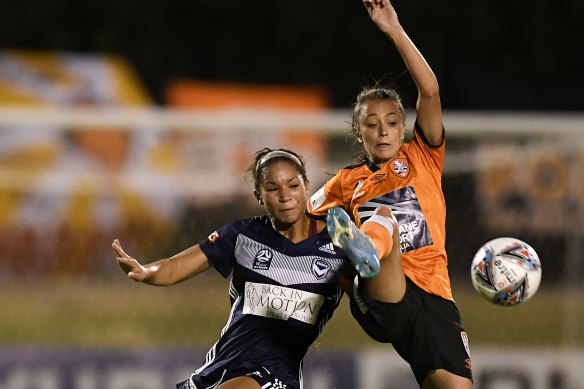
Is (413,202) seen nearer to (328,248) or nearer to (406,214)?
(406,214)

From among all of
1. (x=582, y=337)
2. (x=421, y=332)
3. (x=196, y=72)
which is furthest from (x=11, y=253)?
(x=196, y=72)

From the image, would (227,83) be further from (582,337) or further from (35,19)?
(582,337)

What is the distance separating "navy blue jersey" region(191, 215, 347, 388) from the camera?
134 inches

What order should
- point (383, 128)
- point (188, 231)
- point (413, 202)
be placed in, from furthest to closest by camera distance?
1. point (188, 231)
2. point (383, 128)
3. point (413, 202)

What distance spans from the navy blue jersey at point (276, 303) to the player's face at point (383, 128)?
43 centimetres

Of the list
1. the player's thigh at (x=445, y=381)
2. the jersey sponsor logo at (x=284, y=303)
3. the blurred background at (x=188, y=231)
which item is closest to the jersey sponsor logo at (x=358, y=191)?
the jersey sponsor logo at (x=284, y=303)

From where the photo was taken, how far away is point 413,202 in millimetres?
3521

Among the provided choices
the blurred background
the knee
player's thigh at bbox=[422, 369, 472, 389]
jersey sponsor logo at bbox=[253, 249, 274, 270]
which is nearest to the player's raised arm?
the knee

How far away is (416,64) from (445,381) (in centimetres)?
125

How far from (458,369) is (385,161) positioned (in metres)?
0.94

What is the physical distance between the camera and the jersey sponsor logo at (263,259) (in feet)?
11.5

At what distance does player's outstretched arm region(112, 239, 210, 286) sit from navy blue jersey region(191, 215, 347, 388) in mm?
54

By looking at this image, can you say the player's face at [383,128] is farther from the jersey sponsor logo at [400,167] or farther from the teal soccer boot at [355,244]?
the teal soccer boot at [355,244]

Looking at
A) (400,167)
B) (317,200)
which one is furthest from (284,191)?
(400,167)
